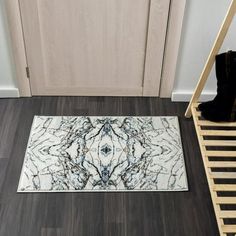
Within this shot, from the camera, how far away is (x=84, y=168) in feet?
6.10

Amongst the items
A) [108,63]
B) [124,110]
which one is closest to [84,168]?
[124,110]

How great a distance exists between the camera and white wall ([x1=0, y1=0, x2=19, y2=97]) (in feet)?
6.35

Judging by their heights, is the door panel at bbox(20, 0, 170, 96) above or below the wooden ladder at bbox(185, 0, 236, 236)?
above

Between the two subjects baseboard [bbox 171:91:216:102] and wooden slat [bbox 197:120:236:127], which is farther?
baseboard [bbox 171:91:216:102]

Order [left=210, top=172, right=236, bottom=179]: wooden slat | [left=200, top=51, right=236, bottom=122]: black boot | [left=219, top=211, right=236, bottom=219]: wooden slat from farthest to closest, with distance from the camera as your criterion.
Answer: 1. [left=200, top=51, right=236, bottom=122]: black boot
2. [left=210, top=172, right=236, bottom=179]: wooden slat
3. [left=219, top=211, right=236, bottom=219]: wooden slat

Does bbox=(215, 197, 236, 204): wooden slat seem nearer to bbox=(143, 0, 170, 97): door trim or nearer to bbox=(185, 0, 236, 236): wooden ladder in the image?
bbox=(185, 0, 236, 236): wooden ladder

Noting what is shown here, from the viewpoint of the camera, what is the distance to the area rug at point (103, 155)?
1.80 m

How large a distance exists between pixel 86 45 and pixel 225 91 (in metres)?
0.81

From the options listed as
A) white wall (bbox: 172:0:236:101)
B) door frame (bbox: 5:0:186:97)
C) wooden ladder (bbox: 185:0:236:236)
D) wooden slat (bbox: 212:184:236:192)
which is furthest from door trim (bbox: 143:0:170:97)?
wooden slat (bbox: 212:184:236:192)

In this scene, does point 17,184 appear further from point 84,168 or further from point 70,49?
point 70,49

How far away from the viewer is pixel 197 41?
78.4 inches

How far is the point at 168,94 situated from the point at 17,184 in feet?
3.45

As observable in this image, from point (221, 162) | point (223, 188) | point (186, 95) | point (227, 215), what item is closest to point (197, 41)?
point (186, 95)

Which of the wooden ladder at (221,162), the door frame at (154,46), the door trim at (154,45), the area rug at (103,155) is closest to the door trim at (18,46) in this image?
the door frame at (154,46)
